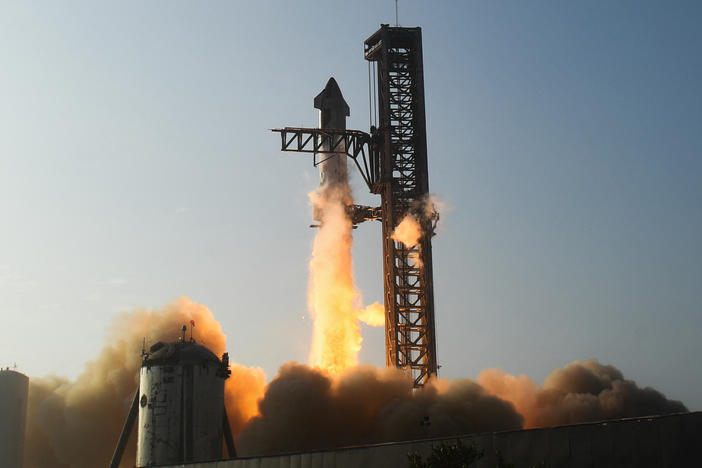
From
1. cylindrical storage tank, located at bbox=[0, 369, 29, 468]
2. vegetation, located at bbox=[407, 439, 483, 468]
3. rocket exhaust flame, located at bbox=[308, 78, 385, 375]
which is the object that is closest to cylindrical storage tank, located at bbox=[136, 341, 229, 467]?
rocket exhaust flame, located at bbox=[308, 78, 385, 375]

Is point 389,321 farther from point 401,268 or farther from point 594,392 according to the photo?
point 594,392

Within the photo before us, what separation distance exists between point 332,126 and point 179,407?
2576 centimetres

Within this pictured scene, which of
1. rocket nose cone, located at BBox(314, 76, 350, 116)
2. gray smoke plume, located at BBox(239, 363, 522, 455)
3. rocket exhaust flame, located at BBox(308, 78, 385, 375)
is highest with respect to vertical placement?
rocket nose cone, located at BBox(314, 76, 350, 116)

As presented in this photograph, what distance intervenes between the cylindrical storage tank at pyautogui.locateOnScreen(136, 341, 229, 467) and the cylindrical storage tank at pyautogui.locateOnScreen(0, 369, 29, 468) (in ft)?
73.3

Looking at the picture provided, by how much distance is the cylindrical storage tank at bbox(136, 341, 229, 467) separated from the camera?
2422 inches

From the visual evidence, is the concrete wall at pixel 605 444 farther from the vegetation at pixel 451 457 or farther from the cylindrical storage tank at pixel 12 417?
the cylindrical storage tank at pixel 12 417

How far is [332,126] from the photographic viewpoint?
73062 millimetres

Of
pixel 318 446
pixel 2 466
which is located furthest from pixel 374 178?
pixel 2 466

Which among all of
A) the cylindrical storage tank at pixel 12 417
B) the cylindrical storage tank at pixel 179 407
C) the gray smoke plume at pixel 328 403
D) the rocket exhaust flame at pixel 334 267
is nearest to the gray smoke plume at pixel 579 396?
the gray smoke plume at pixel 328 403

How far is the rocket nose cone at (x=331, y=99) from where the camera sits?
73688 millimetres

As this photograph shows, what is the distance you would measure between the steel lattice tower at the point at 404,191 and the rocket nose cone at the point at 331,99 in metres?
3.34

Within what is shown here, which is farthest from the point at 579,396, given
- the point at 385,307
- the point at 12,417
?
the point at 12,417

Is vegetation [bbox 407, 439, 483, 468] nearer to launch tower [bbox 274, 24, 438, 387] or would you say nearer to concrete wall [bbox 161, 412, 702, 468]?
concrete wall [bbox 161, 412, 702, 468]

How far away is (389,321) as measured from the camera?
68.7m
